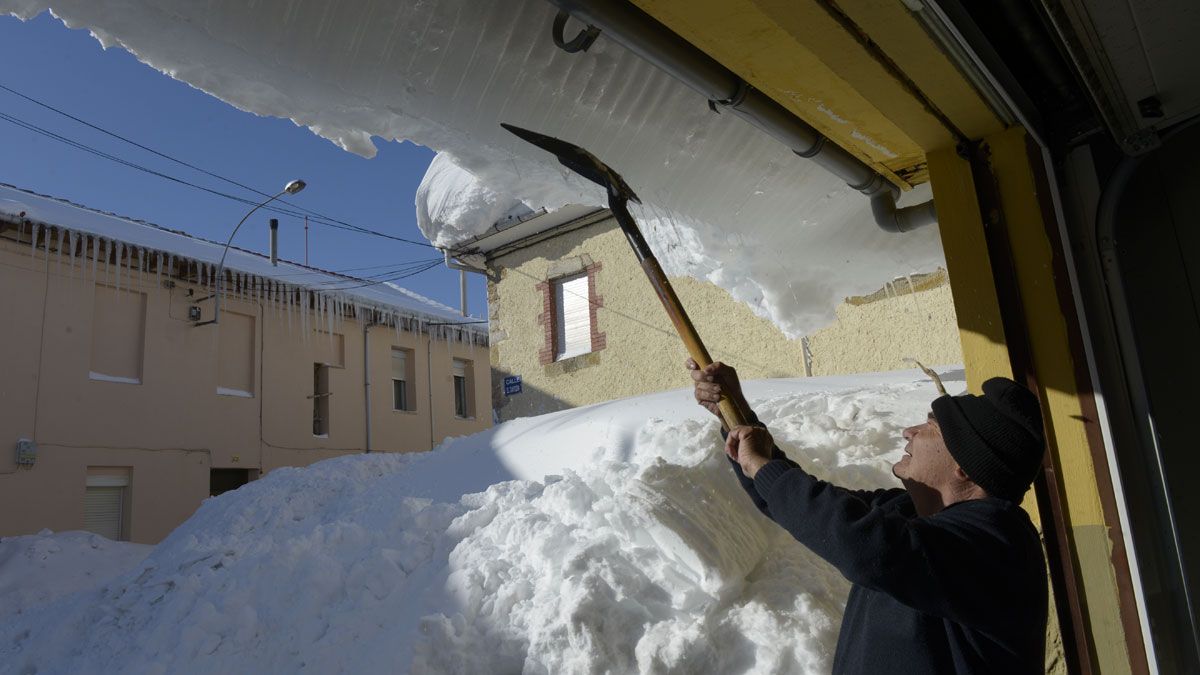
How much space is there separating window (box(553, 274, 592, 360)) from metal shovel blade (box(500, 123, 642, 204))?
7.21 m

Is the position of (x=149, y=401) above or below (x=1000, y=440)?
above

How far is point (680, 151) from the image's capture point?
2779mm

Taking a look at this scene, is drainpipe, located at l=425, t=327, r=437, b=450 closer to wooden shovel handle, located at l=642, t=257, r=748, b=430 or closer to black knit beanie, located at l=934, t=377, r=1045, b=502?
wooden shovel handle, located at l=642, t=257, r=748, b=430

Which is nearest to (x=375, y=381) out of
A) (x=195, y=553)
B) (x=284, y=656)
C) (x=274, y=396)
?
(x=274, y=396)

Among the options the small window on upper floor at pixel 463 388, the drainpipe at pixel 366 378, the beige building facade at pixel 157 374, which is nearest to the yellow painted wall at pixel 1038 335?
the beige building facade at pixel 157 374

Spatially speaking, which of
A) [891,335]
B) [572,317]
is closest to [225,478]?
[572,317]

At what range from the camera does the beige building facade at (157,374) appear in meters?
11.1

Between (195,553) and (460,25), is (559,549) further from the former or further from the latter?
(195,553)

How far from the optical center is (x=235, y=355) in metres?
14.0

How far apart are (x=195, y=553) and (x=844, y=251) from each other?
3.61m

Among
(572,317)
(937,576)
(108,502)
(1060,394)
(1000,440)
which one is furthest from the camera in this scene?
(108,502)

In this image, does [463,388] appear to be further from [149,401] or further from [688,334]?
[688,334]

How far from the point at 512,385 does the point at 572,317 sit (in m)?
1.25

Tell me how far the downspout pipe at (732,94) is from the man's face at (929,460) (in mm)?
1089
